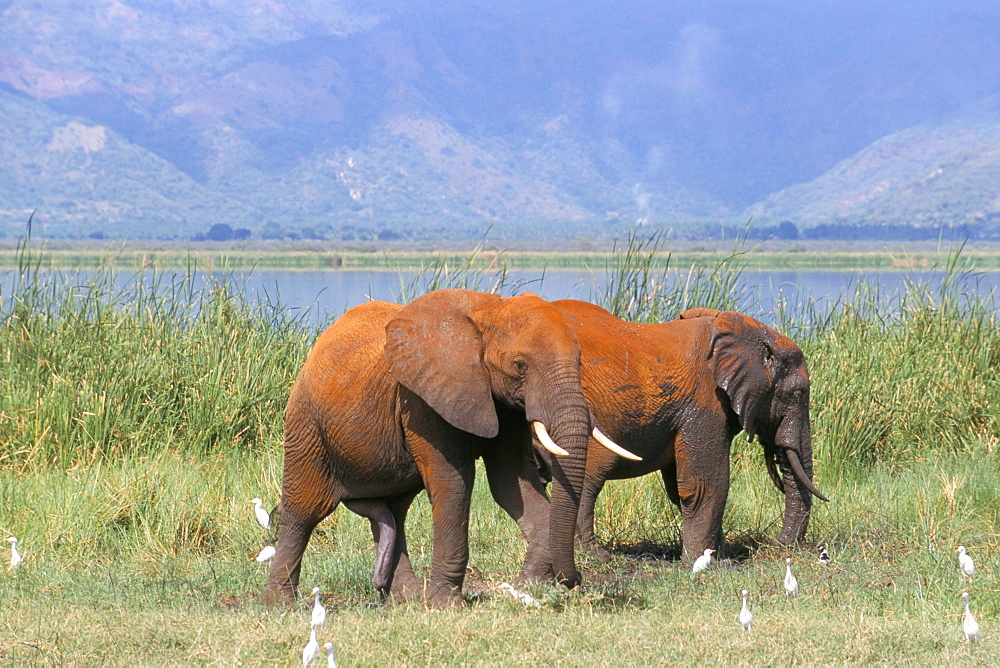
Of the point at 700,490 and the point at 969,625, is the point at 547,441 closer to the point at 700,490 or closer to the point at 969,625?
the point at 969,625

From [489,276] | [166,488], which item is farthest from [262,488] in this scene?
[489,276]

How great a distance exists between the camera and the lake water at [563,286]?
12.6m

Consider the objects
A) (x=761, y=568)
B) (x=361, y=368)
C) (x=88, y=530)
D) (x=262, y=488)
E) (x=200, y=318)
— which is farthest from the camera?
(x=200, y=318)

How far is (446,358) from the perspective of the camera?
570cm

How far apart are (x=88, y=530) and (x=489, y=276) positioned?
5.64 m

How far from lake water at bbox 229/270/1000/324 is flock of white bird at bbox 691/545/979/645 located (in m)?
3.60

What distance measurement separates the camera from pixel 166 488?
27.8 feet

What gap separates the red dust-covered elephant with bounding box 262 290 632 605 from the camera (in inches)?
221

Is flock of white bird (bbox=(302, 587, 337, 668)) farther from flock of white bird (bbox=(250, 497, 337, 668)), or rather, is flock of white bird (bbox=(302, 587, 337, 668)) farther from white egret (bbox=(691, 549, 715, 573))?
white egret (bbox=(691, 549, 715, 573))

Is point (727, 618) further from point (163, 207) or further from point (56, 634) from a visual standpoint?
point (163, 207)

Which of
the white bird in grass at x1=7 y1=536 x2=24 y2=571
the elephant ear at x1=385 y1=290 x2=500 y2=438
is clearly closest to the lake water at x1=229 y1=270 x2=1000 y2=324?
the white bird in grass at x1=7 y1=536 x2=24 y2=571

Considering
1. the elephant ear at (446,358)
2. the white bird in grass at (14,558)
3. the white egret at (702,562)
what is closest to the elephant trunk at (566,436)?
the elephant ear at (446,358)

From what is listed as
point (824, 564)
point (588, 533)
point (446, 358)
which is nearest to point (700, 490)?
point (588, 533)

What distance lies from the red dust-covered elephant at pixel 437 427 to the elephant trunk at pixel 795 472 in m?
2.13
